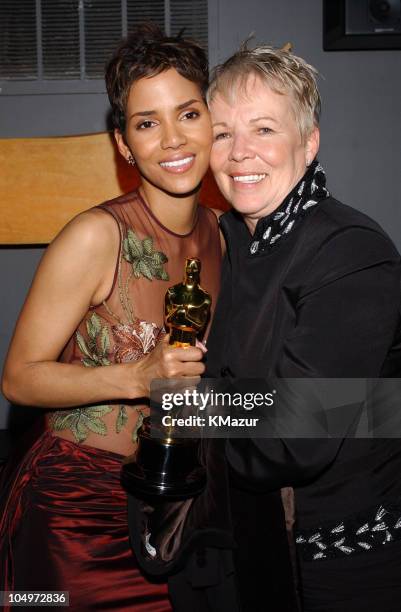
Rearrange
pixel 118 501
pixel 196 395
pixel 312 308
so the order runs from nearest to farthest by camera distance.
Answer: pixel 312 308 → pixel 196 395 → pixel 118 501

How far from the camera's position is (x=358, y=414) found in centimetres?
119

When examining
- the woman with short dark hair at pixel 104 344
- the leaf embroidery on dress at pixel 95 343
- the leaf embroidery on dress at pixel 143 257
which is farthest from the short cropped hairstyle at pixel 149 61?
the leaf embroidery on dress at pixel 95 343

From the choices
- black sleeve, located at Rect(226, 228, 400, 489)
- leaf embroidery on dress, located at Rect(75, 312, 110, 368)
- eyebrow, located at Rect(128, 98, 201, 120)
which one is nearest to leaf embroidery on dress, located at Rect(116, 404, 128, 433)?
leaf embroidery on dress, located at Rect(75, 312, 110, 368)

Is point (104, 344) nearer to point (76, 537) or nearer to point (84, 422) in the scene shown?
point (84, 422)

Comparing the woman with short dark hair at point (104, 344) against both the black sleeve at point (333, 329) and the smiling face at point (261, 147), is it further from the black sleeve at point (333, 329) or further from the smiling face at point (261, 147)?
the black sleeve at point (333, 329)

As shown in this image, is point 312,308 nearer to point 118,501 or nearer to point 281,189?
point 281,189

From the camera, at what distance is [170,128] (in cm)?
147

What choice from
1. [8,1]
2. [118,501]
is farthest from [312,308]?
[8,1]

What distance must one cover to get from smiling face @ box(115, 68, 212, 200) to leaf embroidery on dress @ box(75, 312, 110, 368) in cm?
33

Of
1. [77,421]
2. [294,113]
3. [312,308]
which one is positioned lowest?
[77,421]

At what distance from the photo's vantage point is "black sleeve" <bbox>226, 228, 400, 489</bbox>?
3.52 ft

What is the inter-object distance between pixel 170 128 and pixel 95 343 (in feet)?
1.55

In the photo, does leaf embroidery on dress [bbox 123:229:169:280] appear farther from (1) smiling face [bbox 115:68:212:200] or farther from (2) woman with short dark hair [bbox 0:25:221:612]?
(1) smiling face [bbox 115:68:212:200]

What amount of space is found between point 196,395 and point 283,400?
0.22 m
